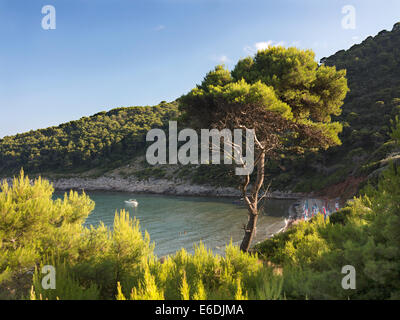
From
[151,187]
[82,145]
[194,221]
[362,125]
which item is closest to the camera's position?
[194,221]

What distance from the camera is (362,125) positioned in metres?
45.4

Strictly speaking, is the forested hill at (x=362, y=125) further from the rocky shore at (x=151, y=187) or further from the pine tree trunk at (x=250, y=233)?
the pine tree trunk at (x=250, y=233)

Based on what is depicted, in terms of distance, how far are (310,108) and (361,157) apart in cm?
3562

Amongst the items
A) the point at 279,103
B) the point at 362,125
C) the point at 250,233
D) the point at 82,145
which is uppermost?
the point at 362,125

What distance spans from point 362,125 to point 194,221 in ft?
125

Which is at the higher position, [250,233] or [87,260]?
[87,260]

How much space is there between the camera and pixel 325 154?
46219 millimetres

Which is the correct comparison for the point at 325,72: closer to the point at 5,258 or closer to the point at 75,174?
the point at 5,258

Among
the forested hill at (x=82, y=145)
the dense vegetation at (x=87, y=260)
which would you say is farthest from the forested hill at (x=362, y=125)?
the forested hill at (x=82, y=145)

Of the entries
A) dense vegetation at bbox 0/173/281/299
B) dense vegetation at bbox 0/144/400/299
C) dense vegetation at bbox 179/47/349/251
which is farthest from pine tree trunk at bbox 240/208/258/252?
dense vegetation at bbox 0/173/281/299

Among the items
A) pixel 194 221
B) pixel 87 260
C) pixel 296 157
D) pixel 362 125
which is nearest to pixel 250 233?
pixel 87 260

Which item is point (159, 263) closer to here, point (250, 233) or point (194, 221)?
point (250, 233)

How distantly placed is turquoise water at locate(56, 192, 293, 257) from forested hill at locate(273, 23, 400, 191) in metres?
9.22

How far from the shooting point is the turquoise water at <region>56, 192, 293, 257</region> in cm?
2395
